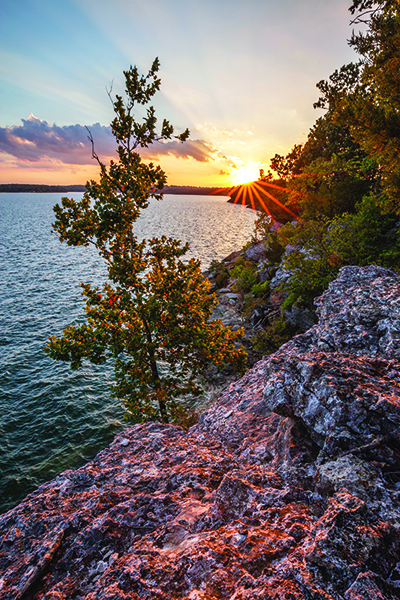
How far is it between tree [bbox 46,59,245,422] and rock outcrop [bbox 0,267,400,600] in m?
4.43

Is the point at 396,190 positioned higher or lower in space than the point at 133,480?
higher

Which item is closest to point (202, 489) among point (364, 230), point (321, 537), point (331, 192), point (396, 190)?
point (321, 537)

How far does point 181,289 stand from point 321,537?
10373mm

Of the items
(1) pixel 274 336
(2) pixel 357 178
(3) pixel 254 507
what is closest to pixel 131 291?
(3) pixel 254 507

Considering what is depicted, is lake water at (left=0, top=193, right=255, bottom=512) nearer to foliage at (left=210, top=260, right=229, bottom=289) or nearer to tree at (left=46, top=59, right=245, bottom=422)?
tree at (left=46, top=59, right=245, bottom=422)

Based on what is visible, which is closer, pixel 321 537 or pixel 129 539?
pixel 321 537

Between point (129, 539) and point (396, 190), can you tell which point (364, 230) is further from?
point (129, 539)

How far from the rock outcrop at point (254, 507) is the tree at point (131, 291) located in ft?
14.5

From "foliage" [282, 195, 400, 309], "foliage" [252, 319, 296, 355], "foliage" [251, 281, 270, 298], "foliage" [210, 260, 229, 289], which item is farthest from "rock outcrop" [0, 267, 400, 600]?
"foliage" [210, 260, 229, 289]

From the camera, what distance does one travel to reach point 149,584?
11.4 feet

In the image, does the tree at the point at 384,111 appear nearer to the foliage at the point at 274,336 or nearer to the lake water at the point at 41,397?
the foliage at the point at 274,336

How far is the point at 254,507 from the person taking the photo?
4.51 metres

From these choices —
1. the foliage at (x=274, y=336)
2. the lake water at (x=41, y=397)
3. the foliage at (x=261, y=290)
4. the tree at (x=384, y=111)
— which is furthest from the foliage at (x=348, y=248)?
the lake water at (x=41, y=397)

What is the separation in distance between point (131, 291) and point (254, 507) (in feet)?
31.2
